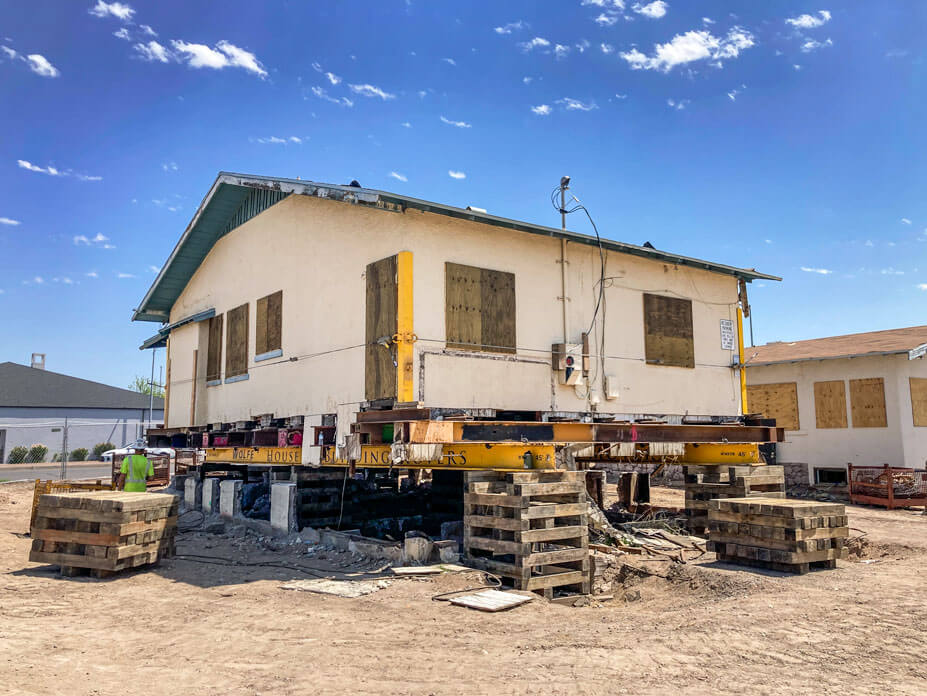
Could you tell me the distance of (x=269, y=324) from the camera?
1380 centimetres

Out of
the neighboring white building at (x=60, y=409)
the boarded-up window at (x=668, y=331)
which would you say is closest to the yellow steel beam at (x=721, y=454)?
the boarded-up window at (x=668, y=331)

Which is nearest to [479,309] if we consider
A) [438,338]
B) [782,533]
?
[438,338]

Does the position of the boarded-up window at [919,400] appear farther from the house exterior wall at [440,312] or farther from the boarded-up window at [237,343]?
the boarded-up window at [237,343]

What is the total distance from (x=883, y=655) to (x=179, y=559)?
979 cm

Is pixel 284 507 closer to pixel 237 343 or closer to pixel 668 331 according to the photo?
pixel 237 343

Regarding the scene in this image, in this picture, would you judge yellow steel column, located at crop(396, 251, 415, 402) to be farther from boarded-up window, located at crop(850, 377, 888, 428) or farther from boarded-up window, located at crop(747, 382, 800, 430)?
boarded-up window, located at crop(850, 377, 888, 428)

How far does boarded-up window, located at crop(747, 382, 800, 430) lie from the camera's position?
24109 mm

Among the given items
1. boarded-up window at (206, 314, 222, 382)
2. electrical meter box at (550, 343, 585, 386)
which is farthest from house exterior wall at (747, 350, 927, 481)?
boarded-up window at (206, 314, 222, 382)

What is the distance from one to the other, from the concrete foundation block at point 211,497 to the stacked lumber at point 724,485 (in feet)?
35.2

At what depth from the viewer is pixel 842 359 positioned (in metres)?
22.8

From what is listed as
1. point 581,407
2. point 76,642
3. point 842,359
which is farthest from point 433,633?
point 842,359

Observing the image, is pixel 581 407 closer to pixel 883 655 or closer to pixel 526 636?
pixel 526 636

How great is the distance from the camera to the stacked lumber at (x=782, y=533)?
30.8 ft

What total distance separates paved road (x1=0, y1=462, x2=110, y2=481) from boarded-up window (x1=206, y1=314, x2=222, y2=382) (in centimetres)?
1684
